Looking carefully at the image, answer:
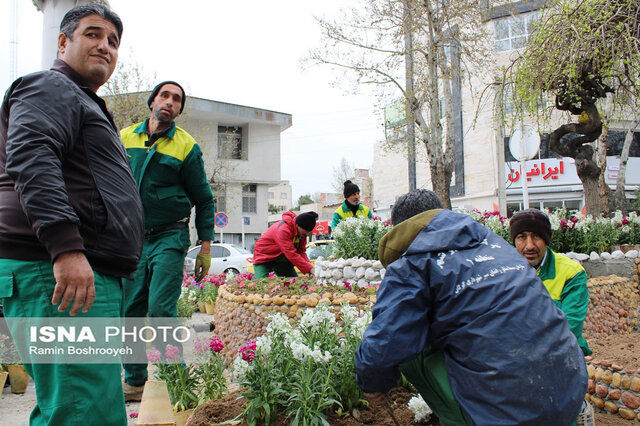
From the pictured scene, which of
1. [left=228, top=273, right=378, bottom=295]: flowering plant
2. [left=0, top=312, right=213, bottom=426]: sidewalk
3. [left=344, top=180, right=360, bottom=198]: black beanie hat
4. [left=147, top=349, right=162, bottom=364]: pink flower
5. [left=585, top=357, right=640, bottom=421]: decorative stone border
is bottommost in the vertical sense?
[left=0, top=312, right=213, bottom=426]: sidewalk

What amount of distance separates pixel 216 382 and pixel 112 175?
1.99m

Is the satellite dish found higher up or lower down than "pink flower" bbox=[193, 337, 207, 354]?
higher up

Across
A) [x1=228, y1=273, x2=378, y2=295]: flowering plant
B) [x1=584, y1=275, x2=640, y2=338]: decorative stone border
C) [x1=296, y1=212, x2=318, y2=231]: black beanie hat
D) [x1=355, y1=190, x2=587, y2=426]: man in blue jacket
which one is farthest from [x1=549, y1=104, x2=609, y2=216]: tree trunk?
[x1=355, y1=190, x2=587, y2=426]: man in blue jacket

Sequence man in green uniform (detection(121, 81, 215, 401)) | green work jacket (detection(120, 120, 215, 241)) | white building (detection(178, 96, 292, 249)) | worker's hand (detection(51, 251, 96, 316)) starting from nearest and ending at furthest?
worker's hand (detection(51, 251, 96, 316)) → man in green uniform (detection(121, 81, 215, 401)) → green work jacket (detection(120, 120, 215, 241)) → white building (detection(178, 96, 292, 249))

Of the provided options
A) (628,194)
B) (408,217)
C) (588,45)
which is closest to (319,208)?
(628,194)

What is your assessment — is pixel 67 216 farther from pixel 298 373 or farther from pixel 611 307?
pixel 611 307

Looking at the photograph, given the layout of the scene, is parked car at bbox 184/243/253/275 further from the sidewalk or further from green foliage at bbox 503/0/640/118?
the sidewalk

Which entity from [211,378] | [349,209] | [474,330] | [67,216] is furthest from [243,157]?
[474,330]

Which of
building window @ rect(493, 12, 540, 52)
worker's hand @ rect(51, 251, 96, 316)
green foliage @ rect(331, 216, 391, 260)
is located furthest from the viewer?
building window @ rect(493, 12, 540, 52)

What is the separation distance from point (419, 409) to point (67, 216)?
205cm

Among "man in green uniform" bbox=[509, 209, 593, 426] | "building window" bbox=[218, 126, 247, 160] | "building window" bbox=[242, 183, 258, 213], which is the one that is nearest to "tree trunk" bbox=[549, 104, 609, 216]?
"man in green uniform" bbox=[509, 209, 593, 426]

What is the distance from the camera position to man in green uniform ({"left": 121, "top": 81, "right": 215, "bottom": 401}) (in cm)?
340

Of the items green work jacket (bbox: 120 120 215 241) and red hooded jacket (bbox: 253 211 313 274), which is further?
red hooded jacket (bbox: 253 211 313 274)

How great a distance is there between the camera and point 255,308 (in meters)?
5.12
